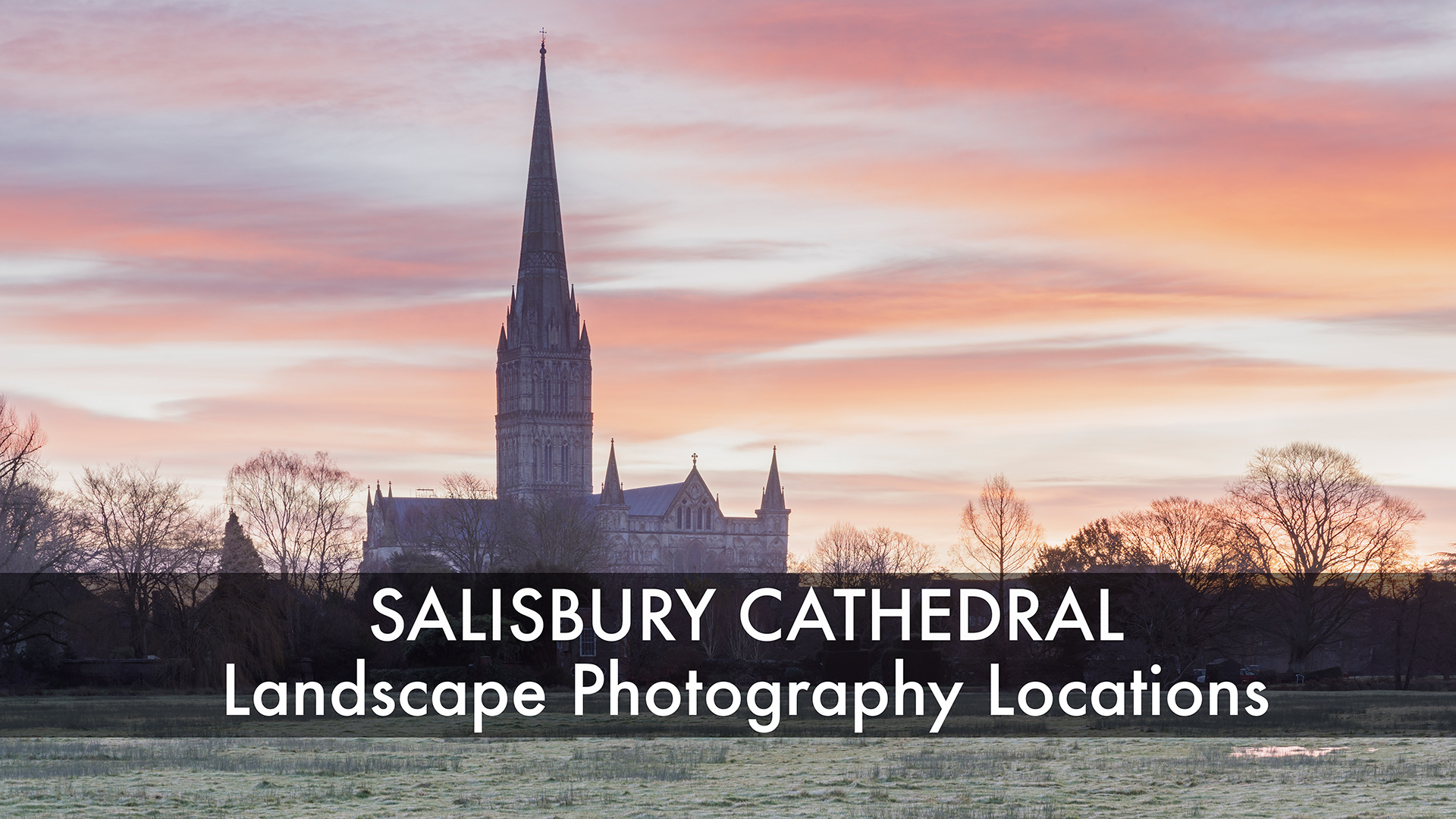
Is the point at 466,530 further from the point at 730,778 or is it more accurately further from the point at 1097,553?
the point at 730,778

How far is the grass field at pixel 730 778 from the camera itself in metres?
26.5

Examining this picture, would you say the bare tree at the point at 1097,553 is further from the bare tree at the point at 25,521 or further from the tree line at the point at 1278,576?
the bare tree at the point at 25,521

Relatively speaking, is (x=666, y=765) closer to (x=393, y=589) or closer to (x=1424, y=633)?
(x=393, y=589)

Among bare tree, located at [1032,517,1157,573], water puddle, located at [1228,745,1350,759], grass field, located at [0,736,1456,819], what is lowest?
water puddle, located at [1228,745,1350,759]

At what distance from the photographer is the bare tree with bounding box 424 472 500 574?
119500 millimetres

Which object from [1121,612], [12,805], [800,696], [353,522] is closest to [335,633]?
[800,696]

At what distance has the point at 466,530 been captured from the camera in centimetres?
12406

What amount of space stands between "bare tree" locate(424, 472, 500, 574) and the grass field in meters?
69.6

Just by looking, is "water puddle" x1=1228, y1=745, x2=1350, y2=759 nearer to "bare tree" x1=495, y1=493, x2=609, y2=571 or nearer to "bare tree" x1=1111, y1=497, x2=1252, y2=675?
"bare tree" x1=1111, y1=497, x2=1252, y2=675

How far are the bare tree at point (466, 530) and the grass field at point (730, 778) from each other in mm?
69620

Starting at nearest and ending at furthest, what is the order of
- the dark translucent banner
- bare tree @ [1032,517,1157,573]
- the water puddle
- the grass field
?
the grass field
the water puddle
the dark translucent banner
bare tree @ [1032,517,1157,573]

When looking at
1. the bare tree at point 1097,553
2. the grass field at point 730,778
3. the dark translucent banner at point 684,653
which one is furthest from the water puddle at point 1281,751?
the bare tree at point 1097,553

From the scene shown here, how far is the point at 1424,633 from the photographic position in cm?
8912

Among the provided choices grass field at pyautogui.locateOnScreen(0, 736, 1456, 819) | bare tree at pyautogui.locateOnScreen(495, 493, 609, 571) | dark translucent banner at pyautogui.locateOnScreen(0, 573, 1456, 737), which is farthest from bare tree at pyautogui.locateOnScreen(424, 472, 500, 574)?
grass field at pyautogui.locateOnScreen(0, 736, 1456, 819)
